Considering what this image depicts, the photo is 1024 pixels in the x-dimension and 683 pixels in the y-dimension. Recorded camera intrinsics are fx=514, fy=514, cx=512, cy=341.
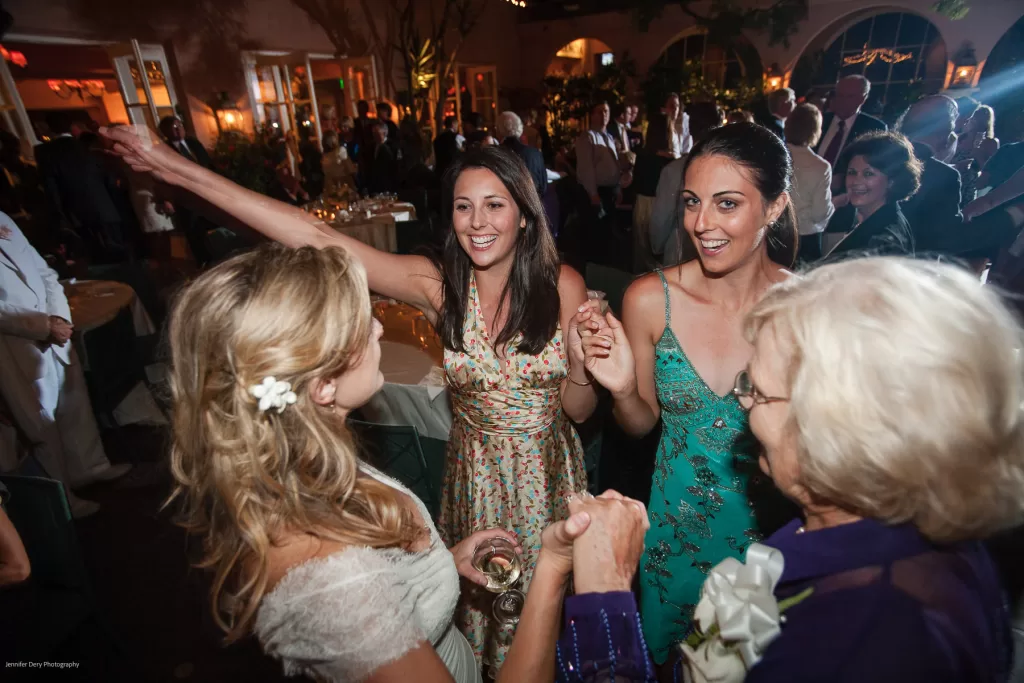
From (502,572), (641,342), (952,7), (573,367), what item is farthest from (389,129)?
(952,7)

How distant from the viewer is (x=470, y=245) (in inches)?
68.4

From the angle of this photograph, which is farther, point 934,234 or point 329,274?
point 934,234

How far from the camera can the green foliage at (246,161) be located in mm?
6676

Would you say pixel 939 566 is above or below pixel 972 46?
below

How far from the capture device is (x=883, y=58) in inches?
512

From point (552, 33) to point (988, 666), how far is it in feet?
56.0

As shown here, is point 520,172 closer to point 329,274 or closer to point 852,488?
point 329,274

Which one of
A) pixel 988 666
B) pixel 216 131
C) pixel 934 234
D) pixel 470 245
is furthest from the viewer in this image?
pixel 216 131

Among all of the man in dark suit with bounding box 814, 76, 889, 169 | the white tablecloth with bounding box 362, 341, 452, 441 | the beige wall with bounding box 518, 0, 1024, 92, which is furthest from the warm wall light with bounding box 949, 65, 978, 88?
the white tablecloth with bounding box 362, 341, 452, 441

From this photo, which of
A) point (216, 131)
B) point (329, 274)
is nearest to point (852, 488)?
point (329, 274)

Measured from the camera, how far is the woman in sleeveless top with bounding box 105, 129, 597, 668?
1.73m

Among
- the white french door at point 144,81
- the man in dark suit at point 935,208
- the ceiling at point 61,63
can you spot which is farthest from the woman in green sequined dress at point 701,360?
the ceiling at point 61,63

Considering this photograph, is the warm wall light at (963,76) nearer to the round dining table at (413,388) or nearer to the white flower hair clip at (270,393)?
the round dining table at (413,388)

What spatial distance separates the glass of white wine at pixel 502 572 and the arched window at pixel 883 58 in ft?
47.9
